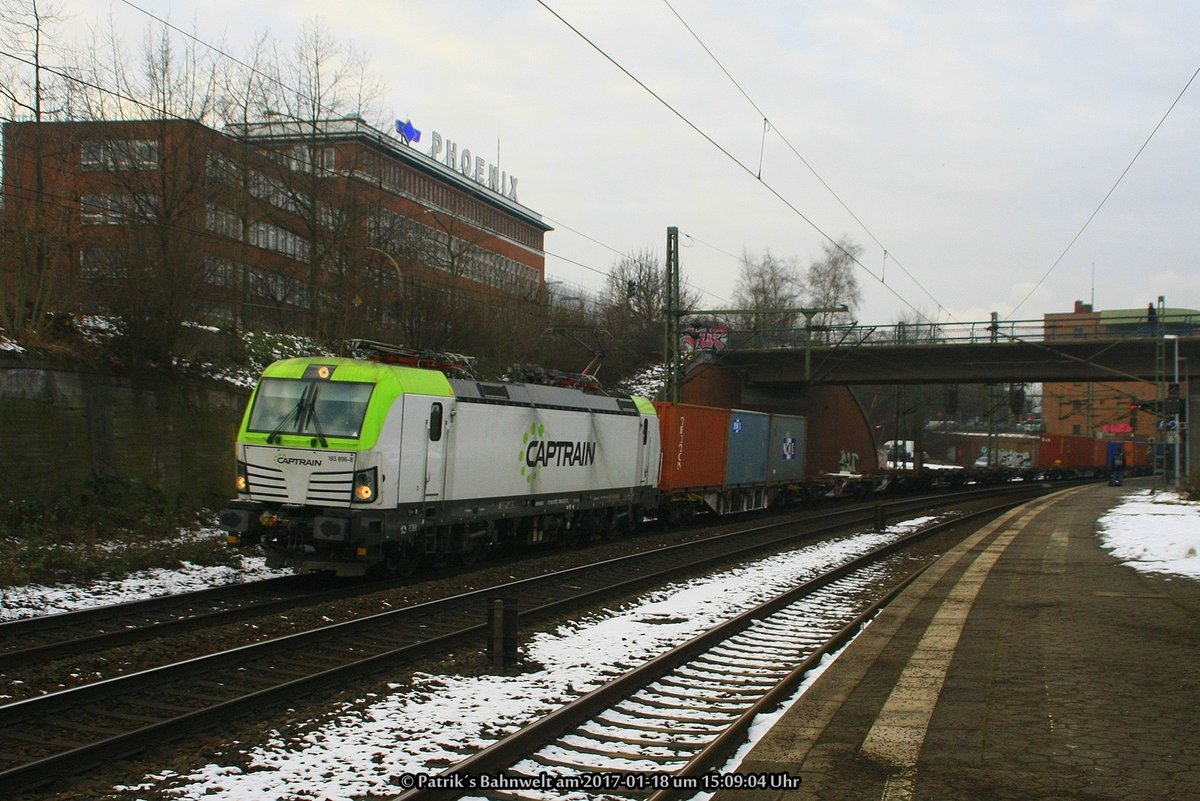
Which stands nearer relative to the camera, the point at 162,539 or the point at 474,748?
the point at 474,748

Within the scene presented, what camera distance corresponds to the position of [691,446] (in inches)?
1029

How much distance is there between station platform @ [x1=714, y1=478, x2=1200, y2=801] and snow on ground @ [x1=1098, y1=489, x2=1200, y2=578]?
9.65ft

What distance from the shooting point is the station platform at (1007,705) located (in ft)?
18.7

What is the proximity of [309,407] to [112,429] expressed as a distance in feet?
22.5

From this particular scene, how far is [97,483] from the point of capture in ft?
57.9

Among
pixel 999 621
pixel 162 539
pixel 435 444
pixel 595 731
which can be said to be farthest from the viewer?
pixel 162 539

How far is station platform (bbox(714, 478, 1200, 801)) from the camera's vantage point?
5.71m

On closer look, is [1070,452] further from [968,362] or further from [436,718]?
[436,718]

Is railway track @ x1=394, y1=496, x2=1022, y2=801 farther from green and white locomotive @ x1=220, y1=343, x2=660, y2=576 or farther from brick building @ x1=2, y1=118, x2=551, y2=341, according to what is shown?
brick building @ x1=2, y1=118, x2=551, y2=341

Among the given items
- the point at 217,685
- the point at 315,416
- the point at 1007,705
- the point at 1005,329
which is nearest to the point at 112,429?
the point at 315,416

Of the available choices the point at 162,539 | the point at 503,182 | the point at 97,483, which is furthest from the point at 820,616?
the point at 503,182

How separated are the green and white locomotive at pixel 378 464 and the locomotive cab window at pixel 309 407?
0.02m

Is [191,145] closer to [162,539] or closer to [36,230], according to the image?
[36,230]

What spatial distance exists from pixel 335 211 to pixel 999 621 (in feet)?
73.0
